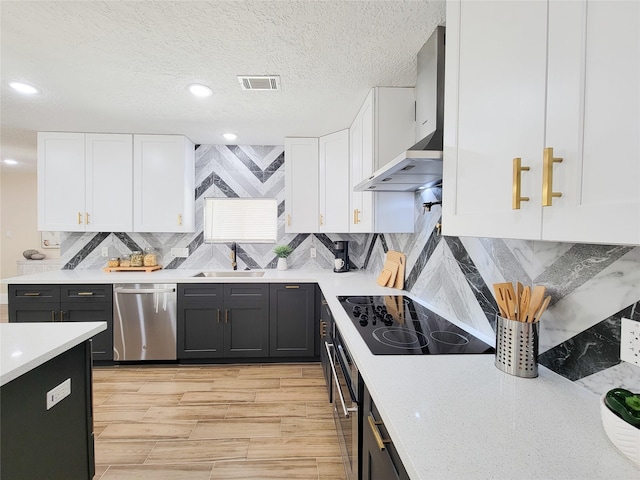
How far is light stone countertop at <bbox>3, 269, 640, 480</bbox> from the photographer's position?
627 mm

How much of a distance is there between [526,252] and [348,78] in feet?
5.06

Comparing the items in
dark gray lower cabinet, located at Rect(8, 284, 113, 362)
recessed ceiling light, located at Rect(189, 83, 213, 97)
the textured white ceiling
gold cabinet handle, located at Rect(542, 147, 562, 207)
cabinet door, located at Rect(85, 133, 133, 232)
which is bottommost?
dark gray lower cabinet, located at Rect(8, 284, 113, 362)

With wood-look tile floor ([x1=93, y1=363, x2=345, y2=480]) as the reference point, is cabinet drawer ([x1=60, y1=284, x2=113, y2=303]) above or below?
above

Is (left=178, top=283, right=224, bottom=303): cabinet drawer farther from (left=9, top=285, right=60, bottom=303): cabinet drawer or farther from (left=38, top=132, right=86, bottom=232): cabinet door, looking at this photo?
(left=38, top=132, right=86, bottom=232): cabinet door

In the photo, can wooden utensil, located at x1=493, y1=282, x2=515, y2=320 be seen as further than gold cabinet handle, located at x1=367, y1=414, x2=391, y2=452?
Yes

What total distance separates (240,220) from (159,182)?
97cm

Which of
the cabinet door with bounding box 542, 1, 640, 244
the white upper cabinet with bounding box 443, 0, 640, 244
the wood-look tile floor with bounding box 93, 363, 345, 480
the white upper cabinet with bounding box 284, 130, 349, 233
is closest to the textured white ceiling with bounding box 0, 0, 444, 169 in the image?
the white upper cabinet with bounding box 284, 130, 349, 233

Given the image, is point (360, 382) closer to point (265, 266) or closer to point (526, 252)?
point (526, 252)

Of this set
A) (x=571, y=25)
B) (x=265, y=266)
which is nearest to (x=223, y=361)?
(x=265, y=266)

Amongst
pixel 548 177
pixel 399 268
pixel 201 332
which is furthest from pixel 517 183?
pixel 201 332

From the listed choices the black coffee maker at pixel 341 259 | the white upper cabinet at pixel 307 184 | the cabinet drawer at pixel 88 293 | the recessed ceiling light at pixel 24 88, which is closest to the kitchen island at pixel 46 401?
the cabinet drawer at pixel 88 293

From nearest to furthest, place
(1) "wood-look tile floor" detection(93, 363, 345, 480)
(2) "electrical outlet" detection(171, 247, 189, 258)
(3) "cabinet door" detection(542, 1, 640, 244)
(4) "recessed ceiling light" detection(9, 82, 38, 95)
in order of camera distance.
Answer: (3) "cabinet door" detection(542, 1, 640, 244), (1) "wood-look tile floor" detection(93, 363, 345, 480), (4) "recessed ceiling light" detection(9, 82, 38, 95), (2) "electrical outlet" detection(171, 247, 189, 258)

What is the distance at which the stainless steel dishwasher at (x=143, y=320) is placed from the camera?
2936 millimetres

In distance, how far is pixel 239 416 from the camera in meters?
2.21
